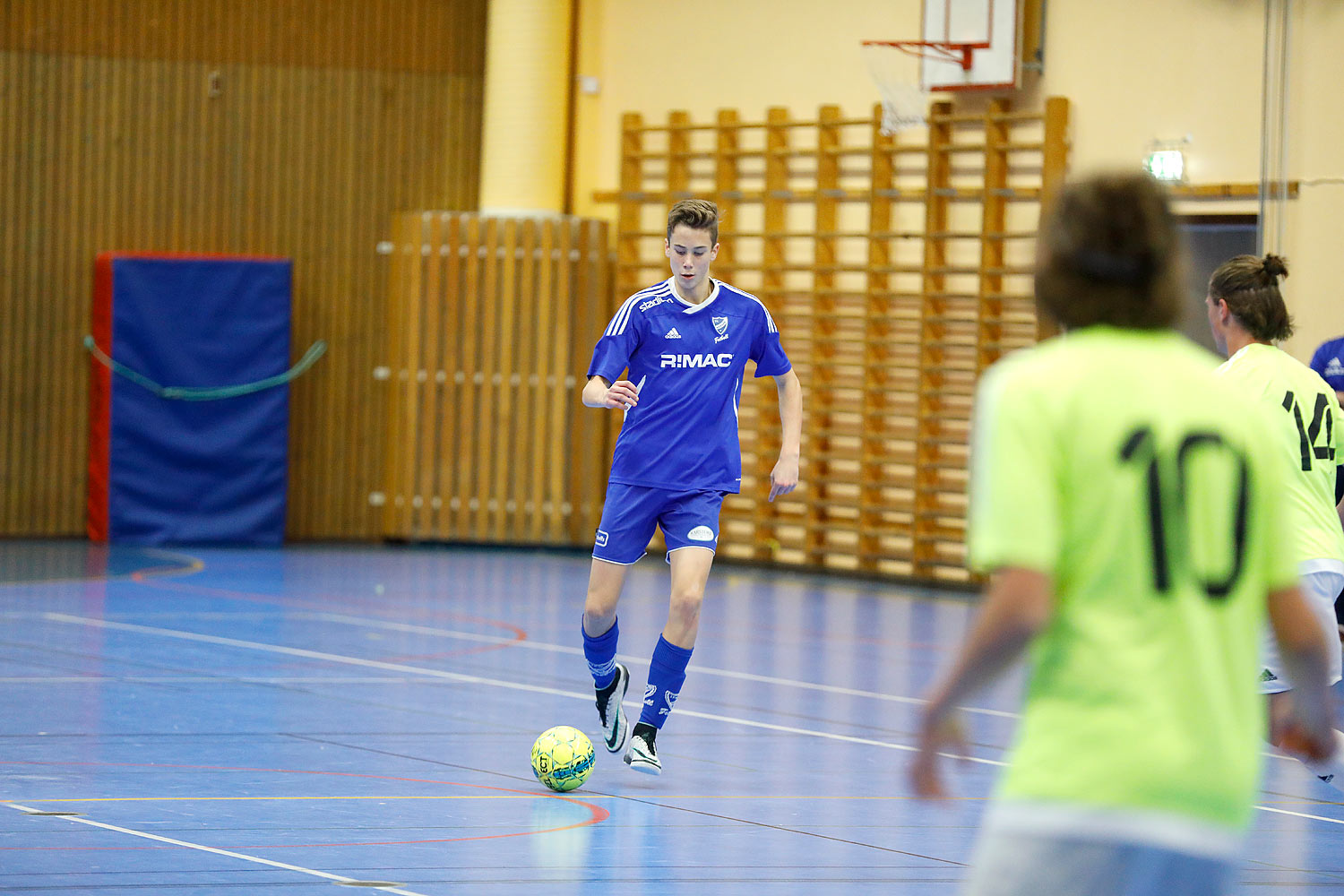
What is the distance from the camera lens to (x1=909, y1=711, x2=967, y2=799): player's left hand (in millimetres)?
2008

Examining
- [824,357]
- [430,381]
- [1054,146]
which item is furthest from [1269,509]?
[430,381]

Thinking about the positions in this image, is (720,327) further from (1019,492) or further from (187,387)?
(187,387)

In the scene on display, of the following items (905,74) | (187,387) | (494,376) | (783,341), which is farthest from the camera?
(494,376)

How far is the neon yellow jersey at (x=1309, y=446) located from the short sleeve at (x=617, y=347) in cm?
212

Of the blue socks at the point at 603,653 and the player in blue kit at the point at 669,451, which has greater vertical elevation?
the player in blue kit at the point at 669,451

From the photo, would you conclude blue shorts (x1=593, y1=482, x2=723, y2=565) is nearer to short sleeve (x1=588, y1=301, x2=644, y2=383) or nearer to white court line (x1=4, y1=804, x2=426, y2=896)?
short sleeve (x1=588, y1=301, x2=644, y2=383)

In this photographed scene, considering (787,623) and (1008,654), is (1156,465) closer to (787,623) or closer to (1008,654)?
(1008,654)

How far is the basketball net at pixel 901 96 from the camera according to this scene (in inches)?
494

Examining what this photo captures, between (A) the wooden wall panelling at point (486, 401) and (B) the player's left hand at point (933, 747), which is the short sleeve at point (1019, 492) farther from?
(A) the wooden wall panelling at point (486, 401)

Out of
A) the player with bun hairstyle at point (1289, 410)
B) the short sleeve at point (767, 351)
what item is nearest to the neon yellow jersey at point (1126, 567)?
the player with bun hairstyle at point (1289, 410)

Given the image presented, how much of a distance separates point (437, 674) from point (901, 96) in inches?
257

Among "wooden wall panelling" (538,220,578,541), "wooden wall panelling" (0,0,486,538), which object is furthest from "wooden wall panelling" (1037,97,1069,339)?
"wooden wall panelling" (0,0,486,538)

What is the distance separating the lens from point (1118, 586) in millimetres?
1955

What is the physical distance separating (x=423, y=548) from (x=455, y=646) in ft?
19.1
